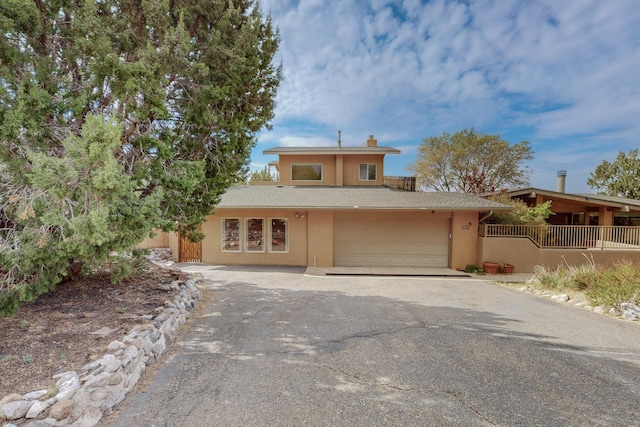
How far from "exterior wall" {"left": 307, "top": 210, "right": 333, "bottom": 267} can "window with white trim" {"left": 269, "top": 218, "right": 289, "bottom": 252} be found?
1051mm

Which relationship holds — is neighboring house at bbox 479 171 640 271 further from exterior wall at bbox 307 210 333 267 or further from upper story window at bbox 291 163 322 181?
upper story window at bbox 291 163 322 181

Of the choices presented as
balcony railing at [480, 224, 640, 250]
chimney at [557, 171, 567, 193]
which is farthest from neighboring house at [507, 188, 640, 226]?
chimney at [557, 171, 567, 193]

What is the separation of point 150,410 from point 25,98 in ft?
15.5

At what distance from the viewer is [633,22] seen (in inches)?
339

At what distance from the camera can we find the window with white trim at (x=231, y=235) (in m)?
11.6

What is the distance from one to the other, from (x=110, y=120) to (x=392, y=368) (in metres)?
5.06

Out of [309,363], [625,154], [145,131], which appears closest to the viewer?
[309,363]

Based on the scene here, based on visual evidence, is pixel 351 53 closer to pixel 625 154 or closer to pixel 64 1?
pixel 64 1

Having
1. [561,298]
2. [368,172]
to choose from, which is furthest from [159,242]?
[561,298]

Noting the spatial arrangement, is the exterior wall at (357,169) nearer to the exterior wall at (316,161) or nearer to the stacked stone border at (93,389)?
the exterior wall at (316,161)

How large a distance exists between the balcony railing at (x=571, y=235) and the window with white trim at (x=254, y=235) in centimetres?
934

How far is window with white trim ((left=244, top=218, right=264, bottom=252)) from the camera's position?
38.0 ft

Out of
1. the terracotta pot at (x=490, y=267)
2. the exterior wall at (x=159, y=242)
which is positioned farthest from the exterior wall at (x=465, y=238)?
the exterior wall at (x=159, y=242)

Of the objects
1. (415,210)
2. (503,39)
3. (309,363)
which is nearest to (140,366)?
(309,363)
